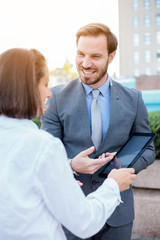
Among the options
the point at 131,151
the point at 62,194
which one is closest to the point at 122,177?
the point at 131,151

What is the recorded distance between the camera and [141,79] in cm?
1880

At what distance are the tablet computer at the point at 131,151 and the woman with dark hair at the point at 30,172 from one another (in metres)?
0.57

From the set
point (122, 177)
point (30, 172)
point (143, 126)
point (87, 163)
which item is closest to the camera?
point (30, 172)

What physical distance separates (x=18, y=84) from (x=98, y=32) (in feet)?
3.99

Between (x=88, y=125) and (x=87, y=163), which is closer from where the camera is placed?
(x=87, y=163)

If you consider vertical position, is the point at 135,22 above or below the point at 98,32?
below

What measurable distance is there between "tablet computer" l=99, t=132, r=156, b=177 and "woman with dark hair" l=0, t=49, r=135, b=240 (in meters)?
0.57

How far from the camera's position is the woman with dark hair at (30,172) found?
1.14 m

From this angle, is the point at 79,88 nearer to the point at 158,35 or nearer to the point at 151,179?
the point at 151,179

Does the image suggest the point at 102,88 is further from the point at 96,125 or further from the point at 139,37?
the point at 139,37

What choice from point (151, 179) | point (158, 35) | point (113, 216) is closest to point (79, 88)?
point (113, 216)

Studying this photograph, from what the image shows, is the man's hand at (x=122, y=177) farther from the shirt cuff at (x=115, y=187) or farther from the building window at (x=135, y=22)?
the building window at (x=135, y=22)

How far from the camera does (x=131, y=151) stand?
1.82 m

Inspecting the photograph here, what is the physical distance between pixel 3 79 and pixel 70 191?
518 millimetres
